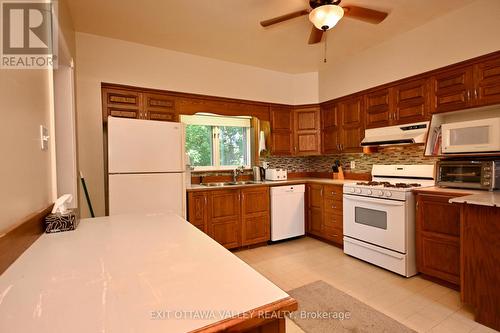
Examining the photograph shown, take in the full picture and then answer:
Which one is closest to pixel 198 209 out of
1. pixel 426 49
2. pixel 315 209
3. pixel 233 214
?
pixel 233 214

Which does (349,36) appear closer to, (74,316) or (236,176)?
(236,176)

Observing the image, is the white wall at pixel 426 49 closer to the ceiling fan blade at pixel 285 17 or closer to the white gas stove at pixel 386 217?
the white gas stove at pixel 386 217

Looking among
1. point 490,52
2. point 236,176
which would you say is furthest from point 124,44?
point 490,52

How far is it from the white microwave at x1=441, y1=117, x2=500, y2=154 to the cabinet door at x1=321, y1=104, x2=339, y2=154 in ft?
4.74

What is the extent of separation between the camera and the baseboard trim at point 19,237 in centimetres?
78

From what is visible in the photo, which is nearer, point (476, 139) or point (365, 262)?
point (476, 139)

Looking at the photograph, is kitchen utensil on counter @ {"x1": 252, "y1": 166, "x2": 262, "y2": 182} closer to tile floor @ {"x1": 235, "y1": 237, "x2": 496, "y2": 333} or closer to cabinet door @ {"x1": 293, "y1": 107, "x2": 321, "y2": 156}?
cabinet door @ {"x1": 293, "y1": 107, "x2": 321, "y2": 156}

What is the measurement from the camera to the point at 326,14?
6.45 ft

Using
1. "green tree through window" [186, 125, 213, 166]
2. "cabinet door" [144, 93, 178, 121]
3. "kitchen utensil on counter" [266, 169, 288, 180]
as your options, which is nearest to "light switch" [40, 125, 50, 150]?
"cabinet door" [144, 93, 178, 121]

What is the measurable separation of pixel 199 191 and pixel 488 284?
2670 mm

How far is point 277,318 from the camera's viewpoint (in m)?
0.59

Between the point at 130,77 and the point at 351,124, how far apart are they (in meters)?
2.94

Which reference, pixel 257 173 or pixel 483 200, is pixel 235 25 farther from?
pixel 483 200

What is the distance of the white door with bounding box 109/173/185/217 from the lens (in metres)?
2.49
